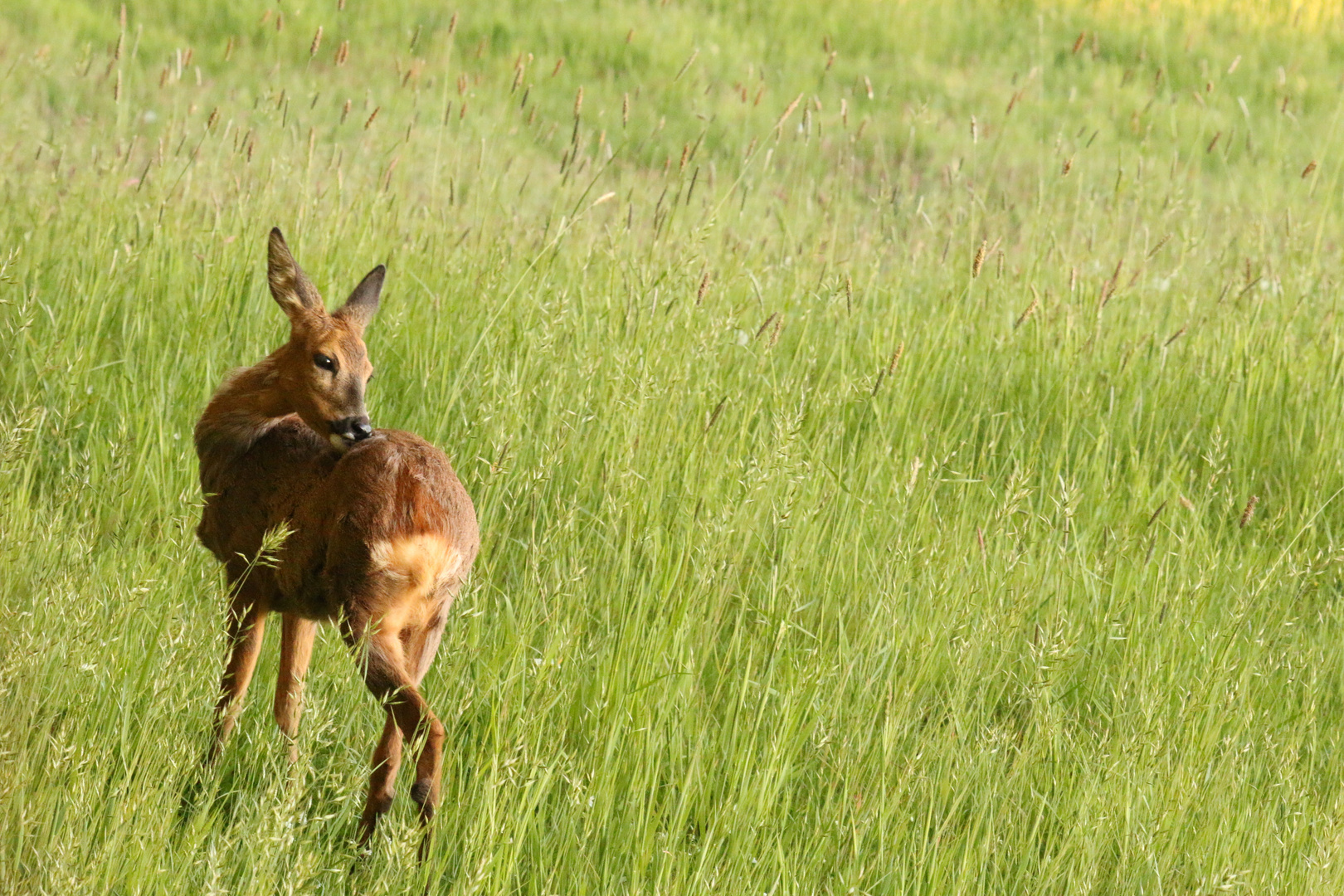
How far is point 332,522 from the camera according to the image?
2.20 m

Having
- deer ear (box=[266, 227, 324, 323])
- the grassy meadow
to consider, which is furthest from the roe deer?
the grassy meadow

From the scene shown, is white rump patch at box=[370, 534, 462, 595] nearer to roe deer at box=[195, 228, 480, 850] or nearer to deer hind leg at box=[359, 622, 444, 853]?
roe deer at box=[195, 228, 480, 850]

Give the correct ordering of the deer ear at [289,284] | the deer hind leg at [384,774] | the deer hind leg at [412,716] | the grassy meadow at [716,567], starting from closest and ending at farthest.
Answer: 1. the deer hind leg at [412,716]
2. the deer hind leg at [384,774]
3. the deer ear at [289,284]
4. the grassy meadow at [716,567]

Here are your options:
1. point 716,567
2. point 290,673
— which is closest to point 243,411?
point 290,673

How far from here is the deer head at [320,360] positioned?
222 cm

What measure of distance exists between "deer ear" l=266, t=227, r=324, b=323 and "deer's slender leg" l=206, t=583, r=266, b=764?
49cm

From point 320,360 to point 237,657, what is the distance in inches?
22.5

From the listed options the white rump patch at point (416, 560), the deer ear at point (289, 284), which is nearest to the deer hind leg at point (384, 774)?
the white rump patch at point (416, 560)

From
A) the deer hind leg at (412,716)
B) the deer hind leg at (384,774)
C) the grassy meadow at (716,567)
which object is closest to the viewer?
the deer hind leg at (412,716)

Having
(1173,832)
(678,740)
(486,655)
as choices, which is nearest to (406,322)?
(486,655)

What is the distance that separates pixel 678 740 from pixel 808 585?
82 centimetres

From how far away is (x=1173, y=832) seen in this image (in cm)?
265

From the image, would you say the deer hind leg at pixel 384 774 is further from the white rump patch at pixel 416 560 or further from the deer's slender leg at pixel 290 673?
the deer's slender leg at pixel 290 673

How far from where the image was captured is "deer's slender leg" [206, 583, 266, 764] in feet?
7.74
